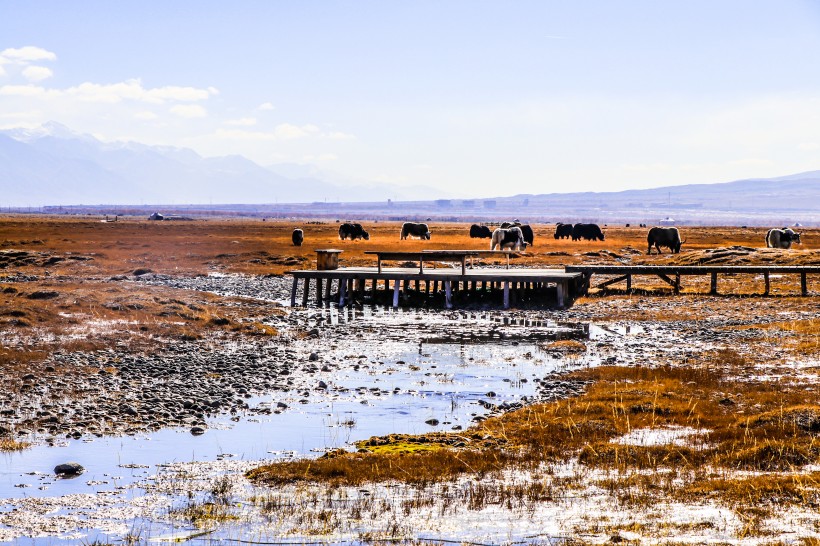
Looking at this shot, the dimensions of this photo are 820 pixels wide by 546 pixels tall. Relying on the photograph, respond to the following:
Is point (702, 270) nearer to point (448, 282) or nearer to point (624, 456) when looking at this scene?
point (448, 282)

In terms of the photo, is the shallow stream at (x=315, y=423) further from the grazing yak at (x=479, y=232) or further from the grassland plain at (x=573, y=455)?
the grazing yak at (x=479, y=232)

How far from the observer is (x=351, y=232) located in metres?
79.2

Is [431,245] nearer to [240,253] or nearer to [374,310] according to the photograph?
[240,253]

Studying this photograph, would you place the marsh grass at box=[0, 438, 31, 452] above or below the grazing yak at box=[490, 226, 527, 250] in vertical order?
below

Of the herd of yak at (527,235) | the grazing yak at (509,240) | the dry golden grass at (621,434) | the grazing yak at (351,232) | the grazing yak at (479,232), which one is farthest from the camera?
the grazing yak at (479,232)

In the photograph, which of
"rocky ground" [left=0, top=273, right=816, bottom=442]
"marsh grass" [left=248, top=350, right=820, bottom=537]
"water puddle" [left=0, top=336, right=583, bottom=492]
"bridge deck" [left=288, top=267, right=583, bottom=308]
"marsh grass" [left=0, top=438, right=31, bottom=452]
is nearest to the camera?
"marsh grass" [left=248, top=350, right=820, bottom=537]

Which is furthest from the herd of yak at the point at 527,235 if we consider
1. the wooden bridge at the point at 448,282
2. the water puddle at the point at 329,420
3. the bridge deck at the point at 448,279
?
the water puddle at the point at 329,420

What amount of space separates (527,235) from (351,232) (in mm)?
16200

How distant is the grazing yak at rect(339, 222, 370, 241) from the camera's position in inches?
3105

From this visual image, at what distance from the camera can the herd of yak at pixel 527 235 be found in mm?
45750

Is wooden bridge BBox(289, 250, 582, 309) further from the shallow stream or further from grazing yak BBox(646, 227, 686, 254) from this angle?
grazing yak BBox(646, 227, 686, 254)

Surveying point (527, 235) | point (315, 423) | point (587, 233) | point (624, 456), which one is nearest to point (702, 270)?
point (315, 423)

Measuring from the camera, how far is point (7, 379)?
16.5 metres

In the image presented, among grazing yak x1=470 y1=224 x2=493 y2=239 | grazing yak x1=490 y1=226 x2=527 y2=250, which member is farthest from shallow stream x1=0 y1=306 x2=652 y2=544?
grazing yak x1=470 y1=224 x2=493 y2=239
